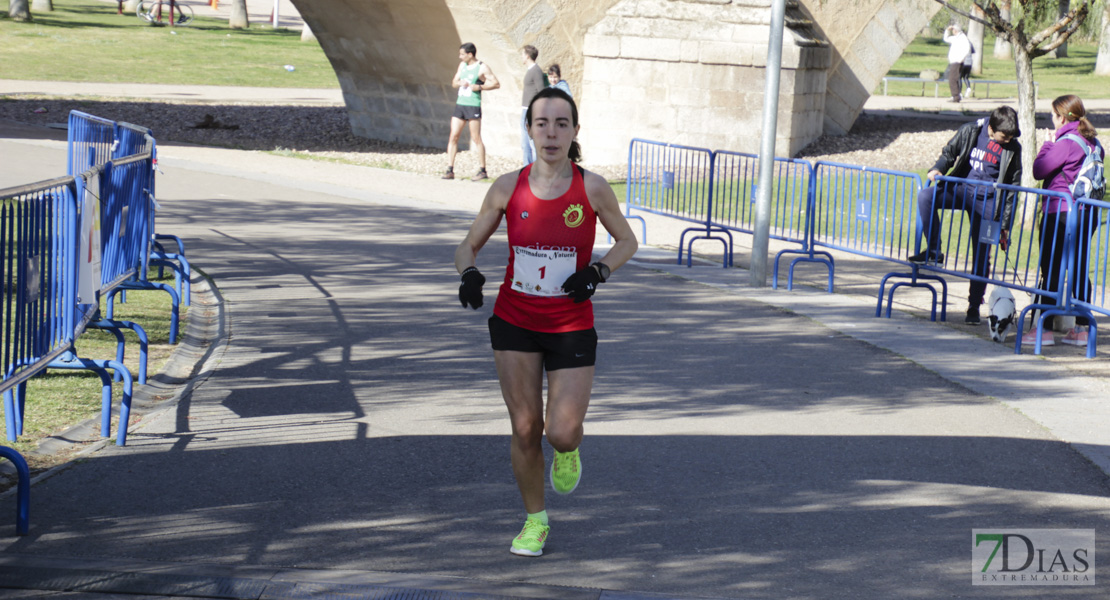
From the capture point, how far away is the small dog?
9195mm

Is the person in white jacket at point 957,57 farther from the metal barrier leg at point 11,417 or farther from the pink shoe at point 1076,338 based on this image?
the metal barrier leg at point 11,417

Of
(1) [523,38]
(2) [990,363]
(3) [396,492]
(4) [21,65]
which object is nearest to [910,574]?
(3) [396,492]

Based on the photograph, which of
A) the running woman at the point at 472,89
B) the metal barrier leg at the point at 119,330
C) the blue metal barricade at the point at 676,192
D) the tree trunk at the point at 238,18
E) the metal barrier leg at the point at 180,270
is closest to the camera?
the metal barrier leg at the point at 119,330

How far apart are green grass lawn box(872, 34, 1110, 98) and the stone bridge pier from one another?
9.98 meters

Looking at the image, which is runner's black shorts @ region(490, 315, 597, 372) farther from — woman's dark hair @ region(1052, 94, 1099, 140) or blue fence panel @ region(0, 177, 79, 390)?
woman's dark hair @ region(1052, 94, 1099, 140)

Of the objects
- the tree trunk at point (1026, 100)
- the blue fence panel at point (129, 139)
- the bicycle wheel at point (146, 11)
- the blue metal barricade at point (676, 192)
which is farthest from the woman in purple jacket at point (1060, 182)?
the bicycle wheel at point (146, 11)

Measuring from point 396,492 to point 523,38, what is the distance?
49.9ft

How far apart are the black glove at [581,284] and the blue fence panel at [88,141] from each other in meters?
6.53

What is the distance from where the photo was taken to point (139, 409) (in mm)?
6840

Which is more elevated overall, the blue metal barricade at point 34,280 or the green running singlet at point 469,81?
the green running singlet at point 469,81

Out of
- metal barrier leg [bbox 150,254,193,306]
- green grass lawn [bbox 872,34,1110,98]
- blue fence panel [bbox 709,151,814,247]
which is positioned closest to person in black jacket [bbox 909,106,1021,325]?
blue fence panel [bbox 709,151,814,247]

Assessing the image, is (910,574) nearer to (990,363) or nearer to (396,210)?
(990,363)

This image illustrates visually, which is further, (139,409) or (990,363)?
(990,363)

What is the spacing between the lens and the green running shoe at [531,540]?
15.7 ft
